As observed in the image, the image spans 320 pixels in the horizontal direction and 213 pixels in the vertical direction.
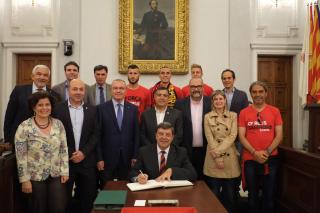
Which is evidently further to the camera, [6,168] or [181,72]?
[181,72]

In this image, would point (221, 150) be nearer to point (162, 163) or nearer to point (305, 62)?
point (162, 163)

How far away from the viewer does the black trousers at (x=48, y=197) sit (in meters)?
3.04

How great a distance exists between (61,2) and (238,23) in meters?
3.27

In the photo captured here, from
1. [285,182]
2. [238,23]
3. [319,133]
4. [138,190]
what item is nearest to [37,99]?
[138,190]

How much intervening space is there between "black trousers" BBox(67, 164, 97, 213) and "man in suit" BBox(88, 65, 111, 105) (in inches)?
38.2

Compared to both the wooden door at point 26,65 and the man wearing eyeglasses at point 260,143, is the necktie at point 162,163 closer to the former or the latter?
the man wearing eyeglasses at point 260,143

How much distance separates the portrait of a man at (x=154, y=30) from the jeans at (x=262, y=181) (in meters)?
3.47

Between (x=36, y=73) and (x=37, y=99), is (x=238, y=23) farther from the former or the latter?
(x=37, y=99)

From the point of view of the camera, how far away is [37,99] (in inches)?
122

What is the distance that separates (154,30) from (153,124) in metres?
3.48

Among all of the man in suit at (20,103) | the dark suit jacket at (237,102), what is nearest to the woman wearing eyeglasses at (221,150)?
the dark suit jacket at (237,102)

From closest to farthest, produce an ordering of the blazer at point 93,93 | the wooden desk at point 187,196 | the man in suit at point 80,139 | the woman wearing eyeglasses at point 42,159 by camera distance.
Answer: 1. the wooden desk at point 187,196
2. the woman wearing eyeglasses at point 42,159
3. the man in suit at point 80,139
4. the blazer at point 93,93

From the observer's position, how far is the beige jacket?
3.75m

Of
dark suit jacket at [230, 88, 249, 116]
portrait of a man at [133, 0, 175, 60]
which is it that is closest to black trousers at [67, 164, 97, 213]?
dark suit jacket at [230, 88, 249, 116]
